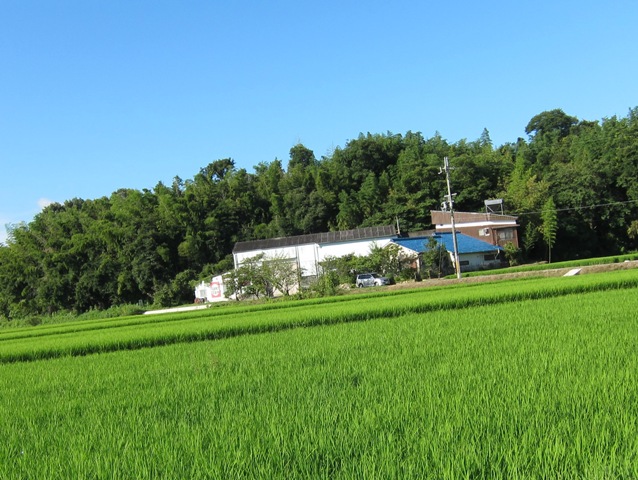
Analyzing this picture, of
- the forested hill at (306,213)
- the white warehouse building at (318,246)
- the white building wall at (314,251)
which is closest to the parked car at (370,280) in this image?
the white warehouse building at (318,246)

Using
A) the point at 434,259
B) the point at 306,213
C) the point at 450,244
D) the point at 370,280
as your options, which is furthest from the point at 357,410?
the point at 306,213

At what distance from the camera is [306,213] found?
54719mm

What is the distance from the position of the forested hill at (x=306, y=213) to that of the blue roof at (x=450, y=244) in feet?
16.0

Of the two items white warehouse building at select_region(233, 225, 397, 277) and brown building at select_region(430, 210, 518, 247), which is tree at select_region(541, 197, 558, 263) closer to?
brown building at select_region(430, 210, 518, 247)

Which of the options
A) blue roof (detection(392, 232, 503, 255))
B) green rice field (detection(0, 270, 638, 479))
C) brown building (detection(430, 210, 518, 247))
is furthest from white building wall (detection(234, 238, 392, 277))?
green rice field (detection(0, 270, 638, 479))

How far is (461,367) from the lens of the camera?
4.82 m

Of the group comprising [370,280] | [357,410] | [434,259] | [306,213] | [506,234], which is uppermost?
[306,213]

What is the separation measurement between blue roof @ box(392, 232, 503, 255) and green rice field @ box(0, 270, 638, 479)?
32574 mm

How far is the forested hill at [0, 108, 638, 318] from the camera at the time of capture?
147 feet

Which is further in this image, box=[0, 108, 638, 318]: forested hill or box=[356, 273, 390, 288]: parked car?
box=[0, 108, 638, 318]: forested hill

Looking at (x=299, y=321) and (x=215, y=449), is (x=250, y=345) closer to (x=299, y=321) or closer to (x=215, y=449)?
(x=299, y=321)

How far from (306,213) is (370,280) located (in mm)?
21933

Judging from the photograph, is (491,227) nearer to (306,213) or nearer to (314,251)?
(314,251)

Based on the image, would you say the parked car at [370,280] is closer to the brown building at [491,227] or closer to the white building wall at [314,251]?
the white building wall at [314,251]
